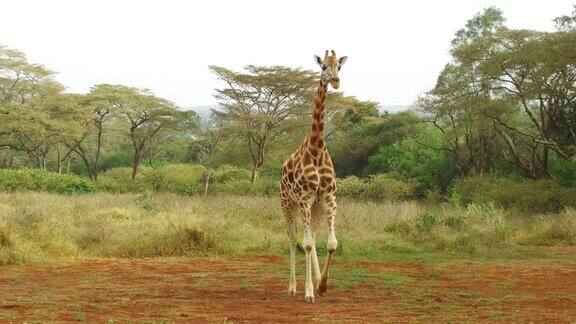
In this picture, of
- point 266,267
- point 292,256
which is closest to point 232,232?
point 266,267

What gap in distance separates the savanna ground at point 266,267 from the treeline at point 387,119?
5801mm

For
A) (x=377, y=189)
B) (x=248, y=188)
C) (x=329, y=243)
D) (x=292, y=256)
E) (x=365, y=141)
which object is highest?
(x=365, y=141)

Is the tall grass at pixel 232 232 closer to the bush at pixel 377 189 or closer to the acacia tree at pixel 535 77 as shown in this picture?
the acacia tree at pixel 535 77

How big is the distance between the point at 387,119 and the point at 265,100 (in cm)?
748

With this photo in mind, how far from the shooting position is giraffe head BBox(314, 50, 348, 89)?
7.79m

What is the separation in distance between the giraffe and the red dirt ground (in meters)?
0.47

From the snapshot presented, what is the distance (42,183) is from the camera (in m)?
25.6

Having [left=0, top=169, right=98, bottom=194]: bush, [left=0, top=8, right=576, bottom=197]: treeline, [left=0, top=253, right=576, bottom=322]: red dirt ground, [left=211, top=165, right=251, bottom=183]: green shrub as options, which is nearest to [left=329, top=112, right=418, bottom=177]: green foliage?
[left=0, top=8, right=576, bottom=197]: treeline

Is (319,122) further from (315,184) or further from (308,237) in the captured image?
(308,237)

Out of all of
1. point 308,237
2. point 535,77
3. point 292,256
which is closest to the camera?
point 308,237

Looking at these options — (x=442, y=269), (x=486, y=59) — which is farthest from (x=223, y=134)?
(x=442, y=269)

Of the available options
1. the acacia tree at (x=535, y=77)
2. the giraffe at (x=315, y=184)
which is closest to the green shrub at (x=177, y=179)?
the acacia tree at (x=535, y=77)

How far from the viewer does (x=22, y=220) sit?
462 inches

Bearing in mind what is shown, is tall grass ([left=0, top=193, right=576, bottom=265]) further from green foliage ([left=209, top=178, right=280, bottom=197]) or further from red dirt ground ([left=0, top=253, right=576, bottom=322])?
green foliage ([left=209, top=178, right=280, bottom=197])
